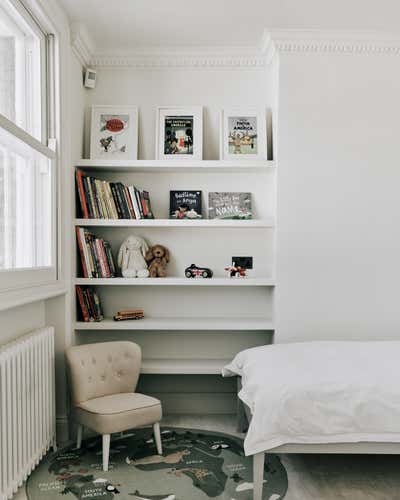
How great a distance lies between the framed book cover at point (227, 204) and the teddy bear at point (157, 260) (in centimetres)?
43

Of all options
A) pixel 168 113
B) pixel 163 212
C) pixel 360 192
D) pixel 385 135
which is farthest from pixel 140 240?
pixel 385 135

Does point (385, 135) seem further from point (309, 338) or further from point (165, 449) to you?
point (165, 449)

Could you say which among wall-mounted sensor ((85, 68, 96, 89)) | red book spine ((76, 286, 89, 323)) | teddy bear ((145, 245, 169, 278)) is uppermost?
wall-mounted sensor ((85, 68, 96, 89))

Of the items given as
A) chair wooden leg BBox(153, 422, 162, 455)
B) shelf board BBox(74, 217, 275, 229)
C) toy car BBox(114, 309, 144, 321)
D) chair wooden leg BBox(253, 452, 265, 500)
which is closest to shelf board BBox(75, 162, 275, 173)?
shelf board BBox(74, 217, 275, 229)

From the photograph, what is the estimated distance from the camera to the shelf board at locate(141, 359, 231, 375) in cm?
339

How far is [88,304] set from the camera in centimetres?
341

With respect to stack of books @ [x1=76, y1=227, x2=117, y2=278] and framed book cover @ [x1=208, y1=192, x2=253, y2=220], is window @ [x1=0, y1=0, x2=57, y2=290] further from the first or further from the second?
framed book cover @ [x1=208, y1=192, x2=253, y2=220]

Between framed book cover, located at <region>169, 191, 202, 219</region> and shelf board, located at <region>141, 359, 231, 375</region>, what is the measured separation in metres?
1.02

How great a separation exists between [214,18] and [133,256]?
162 centimetres

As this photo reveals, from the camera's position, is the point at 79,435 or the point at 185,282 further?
the point at 185,282

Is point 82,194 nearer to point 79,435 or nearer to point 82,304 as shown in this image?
point 82,304

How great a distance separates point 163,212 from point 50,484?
1.91m

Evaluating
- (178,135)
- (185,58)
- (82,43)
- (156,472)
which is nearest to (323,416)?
(156,472)

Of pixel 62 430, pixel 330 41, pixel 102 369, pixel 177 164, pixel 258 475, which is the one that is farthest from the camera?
pixel 177 164
